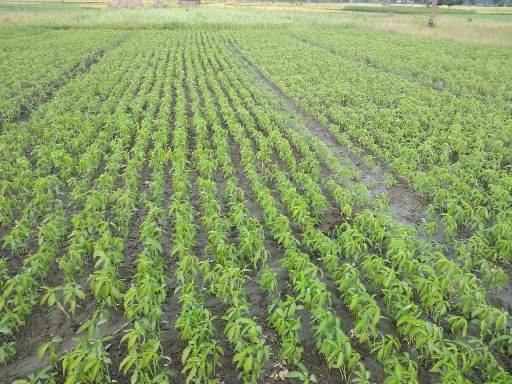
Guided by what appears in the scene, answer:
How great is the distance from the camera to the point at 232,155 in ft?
32.7

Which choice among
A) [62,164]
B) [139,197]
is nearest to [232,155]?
[139,197]

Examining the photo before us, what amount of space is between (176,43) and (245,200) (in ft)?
89.1

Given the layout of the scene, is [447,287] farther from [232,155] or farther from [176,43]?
[176,43]

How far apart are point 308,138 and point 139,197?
5321mm

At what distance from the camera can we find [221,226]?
5871 millimetres

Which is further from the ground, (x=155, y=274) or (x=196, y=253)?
(x=155, y=274)

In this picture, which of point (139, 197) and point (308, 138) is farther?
point (308, 138)

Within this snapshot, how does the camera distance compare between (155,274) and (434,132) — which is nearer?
(155,274)

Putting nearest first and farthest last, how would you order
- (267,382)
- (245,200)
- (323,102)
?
1. (267,382)
2. (245,200)
3. (323,102)

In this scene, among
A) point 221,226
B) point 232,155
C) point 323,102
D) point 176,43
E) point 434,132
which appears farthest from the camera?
point 176,43

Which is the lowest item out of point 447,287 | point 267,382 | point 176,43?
point 267,382

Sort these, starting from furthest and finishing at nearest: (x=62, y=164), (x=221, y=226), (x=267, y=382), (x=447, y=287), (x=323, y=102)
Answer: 1. (x=323, y=102)
2. (x=62, y=164)
3. (x=221, y=226)
4. (x=447, y=287)
5. (x=267, y=382)

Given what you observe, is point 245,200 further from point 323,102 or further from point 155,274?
point 323,102

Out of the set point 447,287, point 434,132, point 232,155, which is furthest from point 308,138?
point 447,287
